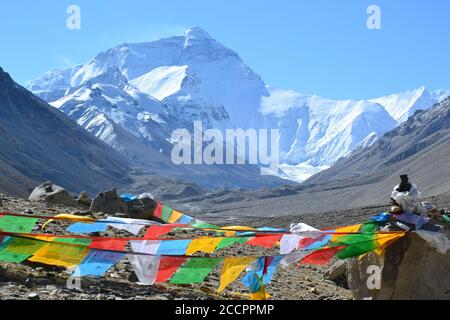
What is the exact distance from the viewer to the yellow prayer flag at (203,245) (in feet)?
31.9

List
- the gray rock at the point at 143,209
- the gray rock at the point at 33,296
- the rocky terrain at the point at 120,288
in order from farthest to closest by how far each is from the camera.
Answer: the gray rock at the point at 143,209, the rocky terrain at the point at 120,288, the gray rock at the point at 33,296

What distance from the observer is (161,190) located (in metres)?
192

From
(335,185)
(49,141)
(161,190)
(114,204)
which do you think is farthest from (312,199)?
(114,204)

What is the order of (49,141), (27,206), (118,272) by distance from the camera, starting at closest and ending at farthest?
(118,272) → (27,206) → (49,141)

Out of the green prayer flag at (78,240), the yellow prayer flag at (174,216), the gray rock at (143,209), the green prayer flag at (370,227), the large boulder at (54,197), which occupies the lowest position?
the green prayer flag at (78,240)

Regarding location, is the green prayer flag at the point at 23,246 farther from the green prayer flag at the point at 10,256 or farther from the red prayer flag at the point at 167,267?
the red prayer flag at the point at 167,267

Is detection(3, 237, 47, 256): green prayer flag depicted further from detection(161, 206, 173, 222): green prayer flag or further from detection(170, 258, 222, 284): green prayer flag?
detection(161, 206, 173, 222): green prayer flag

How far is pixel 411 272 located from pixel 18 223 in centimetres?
615

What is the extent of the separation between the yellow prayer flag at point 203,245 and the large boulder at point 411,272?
2247 millimetres

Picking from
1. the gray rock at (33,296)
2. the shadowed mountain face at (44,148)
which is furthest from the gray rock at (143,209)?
the shadowed mountain face at (44,148)

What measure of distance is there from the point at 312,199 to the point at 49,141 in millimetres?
72003

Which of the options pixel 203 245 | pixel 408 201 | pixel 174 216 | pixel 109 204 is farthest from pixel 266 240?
pixel 109 204

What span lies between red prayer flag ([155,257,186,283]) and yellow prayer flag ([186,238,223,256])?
28.5 inches
